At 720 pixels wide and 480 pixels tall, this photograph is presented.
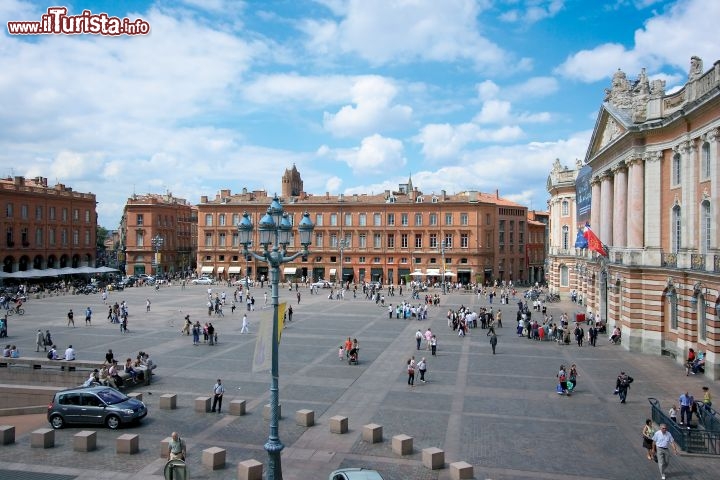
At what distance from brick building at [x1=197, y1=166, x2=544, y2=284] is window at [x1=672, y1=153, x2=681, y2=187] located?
50.3 m

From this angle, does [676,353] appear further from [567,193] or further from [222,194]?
[222,194]

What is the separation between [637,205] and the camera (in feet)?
118

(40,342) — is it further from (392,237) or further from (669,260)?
(392,237)

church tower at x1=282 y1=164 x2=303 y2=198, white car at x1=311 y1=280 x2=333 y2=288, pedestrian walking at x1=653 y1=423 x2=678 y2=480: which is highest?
church tower at x1=282 y1=164 x2=303 y2=198

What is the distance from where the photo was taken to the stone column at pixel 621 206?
127 ft

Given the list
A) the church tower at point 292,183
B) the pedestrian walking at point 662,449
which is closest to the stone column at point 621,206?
the pedestrian walking at point 662,449

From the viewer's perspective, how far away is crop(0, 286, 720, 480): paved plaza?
16750 millimetres

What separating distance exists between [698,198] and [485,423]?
58.8ft

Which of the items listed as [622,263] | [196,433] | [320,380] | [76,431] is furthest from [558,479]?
[622,263]

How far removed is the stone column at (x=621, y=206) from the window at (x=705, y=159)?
28.4 feet

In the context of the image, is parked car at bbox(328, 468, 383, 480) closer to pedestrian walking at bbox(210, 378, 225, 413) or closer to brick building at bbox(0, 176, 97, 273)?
pedestrian walking at bbox(210, 378, 225, 413)

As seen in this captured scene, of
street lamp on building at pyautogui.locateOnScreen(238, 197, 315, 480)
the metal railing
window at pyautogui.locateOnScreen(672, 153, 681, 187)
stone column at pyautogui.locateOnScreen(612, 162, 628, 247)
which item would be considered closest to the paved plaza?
the metal railing

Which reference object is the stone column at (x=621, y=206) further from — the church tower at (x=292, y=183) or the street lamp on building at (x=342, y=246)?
the church tower at (x=292, y=183)

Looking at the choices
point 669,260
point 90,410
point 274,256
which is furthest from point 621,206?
point 90,410
